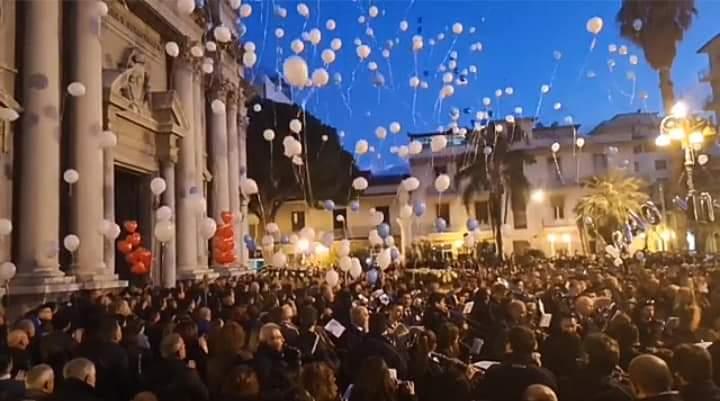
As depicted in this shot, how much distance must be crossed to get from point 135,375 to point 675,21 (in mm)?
30986

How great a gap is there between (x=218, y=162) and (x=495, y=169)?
22488 mm

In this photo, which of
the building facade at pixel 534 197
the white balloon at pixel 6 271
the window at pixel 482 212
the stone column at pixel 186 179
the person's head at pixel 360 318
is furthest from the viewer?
the building facade at pixel 534 197

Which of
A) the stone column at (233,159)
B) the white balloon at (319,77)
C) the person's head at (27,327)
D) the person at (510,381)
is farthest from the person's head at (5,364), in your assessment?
the stone column at (233,159)

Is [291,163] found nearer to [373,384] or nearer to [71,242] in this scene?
[71,242]

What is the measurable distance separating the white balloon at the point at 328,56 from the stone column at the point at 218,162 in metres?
12.7

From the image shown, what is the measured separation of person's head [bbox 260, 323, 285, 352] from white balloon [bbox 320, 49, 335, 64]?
28.7 ft

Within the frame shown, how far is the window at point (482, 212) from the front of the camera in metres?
51.3

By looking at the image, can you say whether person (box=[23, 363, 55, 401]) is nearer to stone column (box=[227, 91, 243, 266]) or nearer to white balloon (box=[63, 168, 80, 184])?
white balloon (box=[63, 168, 80, 184])

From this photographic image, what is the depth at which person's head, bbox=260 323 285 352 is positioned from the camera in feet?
18.7

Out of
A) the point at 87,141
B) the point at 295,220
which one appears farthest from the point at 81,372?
the point at 295,220

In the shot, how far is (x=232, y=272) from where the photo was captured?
24594 mm

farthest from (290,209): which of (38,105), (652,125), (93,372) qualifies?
(93,372)

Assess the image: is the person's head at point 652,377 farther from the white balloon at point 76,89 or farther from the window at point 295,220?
the window at point 295,220

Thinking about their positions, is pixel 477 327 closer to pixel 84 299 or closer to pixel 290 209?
pixel 84 299
